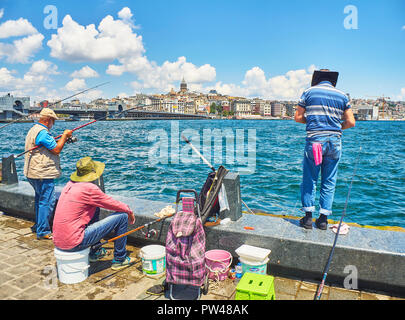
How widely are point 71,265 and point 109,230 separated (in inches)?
23.7

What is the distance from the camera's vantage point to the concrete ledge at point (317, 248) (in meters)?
3.54

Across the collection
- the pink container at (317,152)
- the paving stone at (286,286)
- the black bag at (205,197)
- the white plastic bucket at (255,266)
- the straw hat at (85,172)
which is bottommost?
the paving stone at (286,286)

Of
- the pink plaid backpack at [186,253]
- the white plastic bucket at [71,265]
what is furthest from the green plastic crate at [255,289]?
the white plastic bucket at [71,265]

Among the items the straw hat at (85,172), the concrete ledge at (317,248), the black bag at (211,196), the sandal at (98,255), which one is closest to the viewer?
the concrete ledge at (317,248)

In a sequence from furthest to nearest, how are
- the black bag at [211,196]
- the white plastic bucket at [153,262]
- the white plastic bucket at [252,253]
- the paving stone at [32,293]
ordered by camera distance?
the black bag at [211,196] → the white plastic bucket at [153,262] → the white plastic bucket at [252,253] → the paving stone at [32,293]

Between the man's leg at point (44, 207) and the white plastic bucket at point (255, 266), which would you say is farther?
the man's leg at point (44, 207)

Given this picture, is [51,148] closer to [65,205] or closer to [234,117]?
[65,205]

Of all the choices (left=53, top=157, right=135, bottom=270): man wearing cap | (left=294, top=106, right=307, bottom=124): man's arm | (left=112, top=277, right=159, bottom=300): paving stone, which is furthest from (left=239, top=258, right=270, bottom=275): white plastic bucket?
(left=294, top=106, right=307, bottom=124): man's arm

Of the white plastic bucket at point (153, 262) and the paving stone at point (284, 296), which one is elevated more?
the white plastic bucket at point (153, 262)

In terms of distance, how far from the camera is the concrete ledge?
3537mm

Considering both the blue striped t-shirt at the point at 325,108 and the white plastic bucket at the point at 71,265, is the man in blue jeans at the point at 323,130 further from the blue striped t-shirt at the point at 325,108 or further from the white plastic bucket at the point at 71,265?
the white plastic bucket at the point at 71,265

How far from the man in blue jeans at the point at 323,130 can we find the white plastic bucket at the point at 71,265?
2815mm
